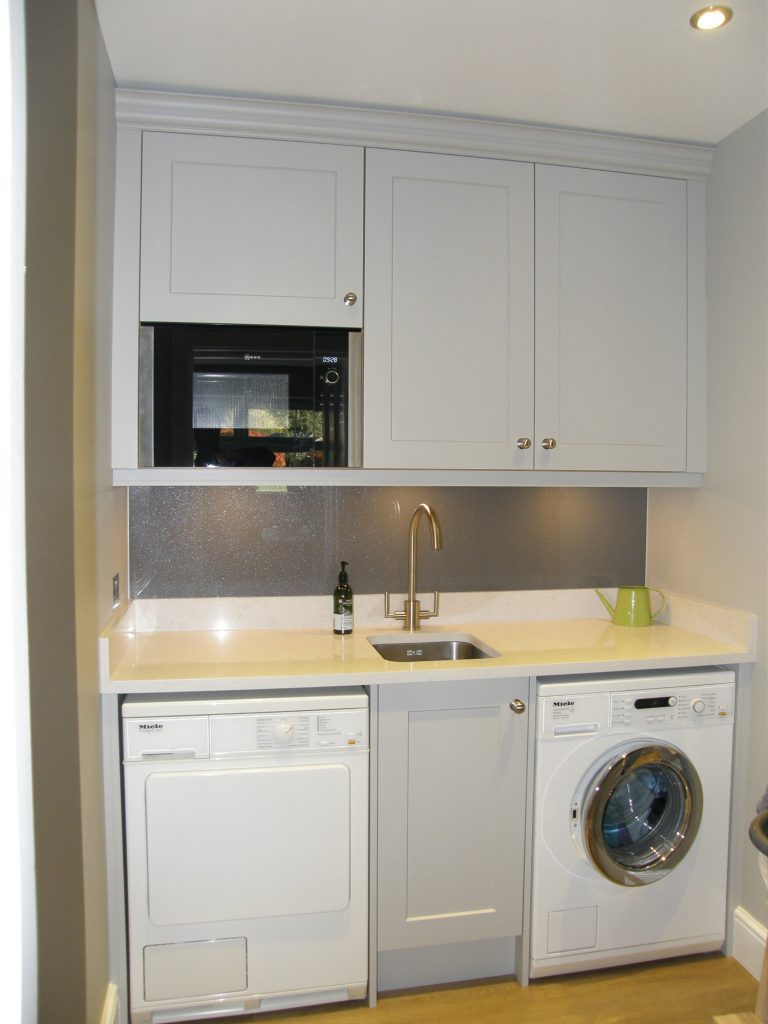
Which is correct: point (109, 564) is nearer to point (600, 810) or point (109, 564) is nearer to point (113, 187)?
point (113, 187)

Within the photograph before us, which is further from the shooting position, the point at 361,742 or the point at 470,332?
the point at 470,332

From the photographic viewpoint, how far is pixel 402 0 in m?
1.62

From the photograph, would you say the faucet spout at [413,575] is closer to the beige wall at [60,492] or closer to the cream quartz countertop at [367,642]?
the cream quartz countertop at [367,642]

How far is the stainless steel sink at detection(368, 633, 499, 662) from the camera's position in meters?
2.37

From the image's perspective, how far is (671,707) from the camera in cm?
210

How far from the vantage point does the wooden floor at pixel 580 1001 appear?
76.6 inches

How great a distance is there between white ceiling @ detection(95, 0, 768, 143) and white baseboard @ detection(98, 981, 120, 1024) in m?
2.33

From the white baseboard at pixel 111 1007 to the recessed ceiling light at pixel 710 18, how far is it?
2699mm

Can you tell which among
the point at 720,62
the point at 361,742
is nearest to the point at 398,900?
the point at 361,742

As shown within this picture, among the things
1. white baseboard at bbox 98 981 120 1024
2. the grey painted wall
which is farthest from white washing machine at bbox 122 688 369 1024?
the grey painted wall

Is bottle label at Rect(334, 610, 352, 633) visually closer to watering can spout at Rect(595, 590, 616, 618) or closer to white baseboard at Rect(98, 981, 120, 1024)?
watering can spout at Rect(595, 590, 616, 618)

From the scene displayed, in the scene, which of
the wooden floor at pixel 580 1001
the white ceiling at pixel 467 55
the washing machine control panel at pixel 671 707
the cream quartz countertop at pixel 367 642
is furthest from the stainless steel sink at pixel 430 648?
the white ceiling at pixel 467 55

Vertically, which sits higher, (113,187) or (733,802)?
(113,187)

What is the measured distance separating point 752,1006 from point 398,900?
3.34 feet
